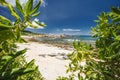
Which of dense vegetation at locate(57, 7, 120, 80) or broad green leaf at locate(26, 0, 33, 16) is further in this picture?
dense vegetation at locate(57, 7, 120, 80)

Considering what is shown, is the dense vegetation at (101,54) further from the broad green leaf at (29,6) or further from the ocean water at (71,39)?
the broad green leaf at (29,6)

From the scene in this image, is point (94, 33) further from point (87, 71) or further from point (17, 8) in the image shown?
point (17, 8)

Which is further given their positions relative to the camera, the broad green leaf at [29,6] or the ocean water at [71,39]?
the ocean water at [71,39]

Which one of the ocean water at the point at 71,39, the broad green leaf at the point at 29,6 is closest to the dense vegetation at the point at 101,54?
the ocean water at the point at 71,39

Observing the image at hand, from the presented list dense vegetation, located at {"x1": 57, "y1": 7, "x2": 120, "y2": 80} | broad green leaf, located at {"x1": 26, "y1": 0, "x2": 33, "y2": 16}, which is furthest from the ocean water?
broad green leaf, located at {"x1": 26, "y1": 0, "x2": 33, "y2": 16}

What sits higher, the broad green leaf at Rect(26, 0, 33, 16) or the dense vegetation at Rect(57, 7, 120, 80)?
the broad green leaf at Rect(26, 0, 33, 16)

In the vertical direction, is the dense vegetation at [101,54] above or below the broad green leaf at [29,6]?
below

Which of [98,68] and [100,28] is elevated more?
[100,28]

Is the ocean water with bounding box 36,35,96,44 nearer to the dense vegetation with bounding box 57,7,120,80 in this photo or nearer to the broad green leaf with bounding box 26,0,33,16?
the dense vegetation with bounding box 57,7,120,80

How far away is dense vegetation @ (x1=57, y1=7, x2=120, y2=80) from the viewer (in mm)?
2650

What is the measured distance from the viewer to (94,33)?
4.12m

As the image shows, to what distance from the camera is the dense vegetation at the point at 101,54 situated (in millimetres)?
2650

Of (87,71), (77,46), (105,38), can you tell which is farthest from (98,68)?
(77,46)

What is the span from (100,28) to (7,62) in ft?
8.87
